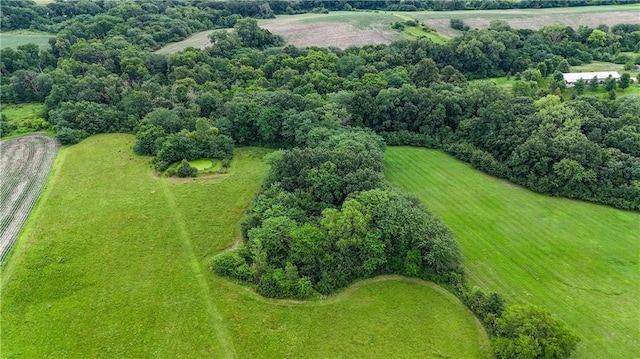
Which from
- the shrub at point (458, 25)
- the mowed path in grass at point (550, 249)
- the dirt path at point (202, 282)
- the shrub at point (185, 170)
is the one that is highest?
the shrub at point (458, 25)

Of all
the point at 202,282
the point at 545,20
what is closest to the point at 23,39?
the point at 202,282

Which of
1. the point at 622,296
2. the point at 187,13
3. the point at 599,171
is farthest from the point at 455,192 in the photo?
the point at 187,13

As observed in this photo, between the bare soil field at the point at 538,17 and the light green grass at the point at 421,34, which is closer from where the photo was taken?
the light green grass at the point at 421,34

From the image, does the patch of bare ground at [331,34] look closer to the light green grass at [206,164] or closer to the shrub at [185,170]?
the light green grass at [206,164]

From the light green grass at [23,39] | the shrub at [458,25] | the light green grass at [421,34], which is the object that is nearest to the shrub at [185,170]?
the light green grass at [421,34]

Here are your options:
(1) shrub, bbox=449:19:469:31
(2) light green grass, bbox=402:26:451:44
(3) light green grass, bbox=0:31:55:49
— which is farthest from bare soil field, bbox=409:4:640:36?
(3) light green grass, bbox=0:31:55:49
